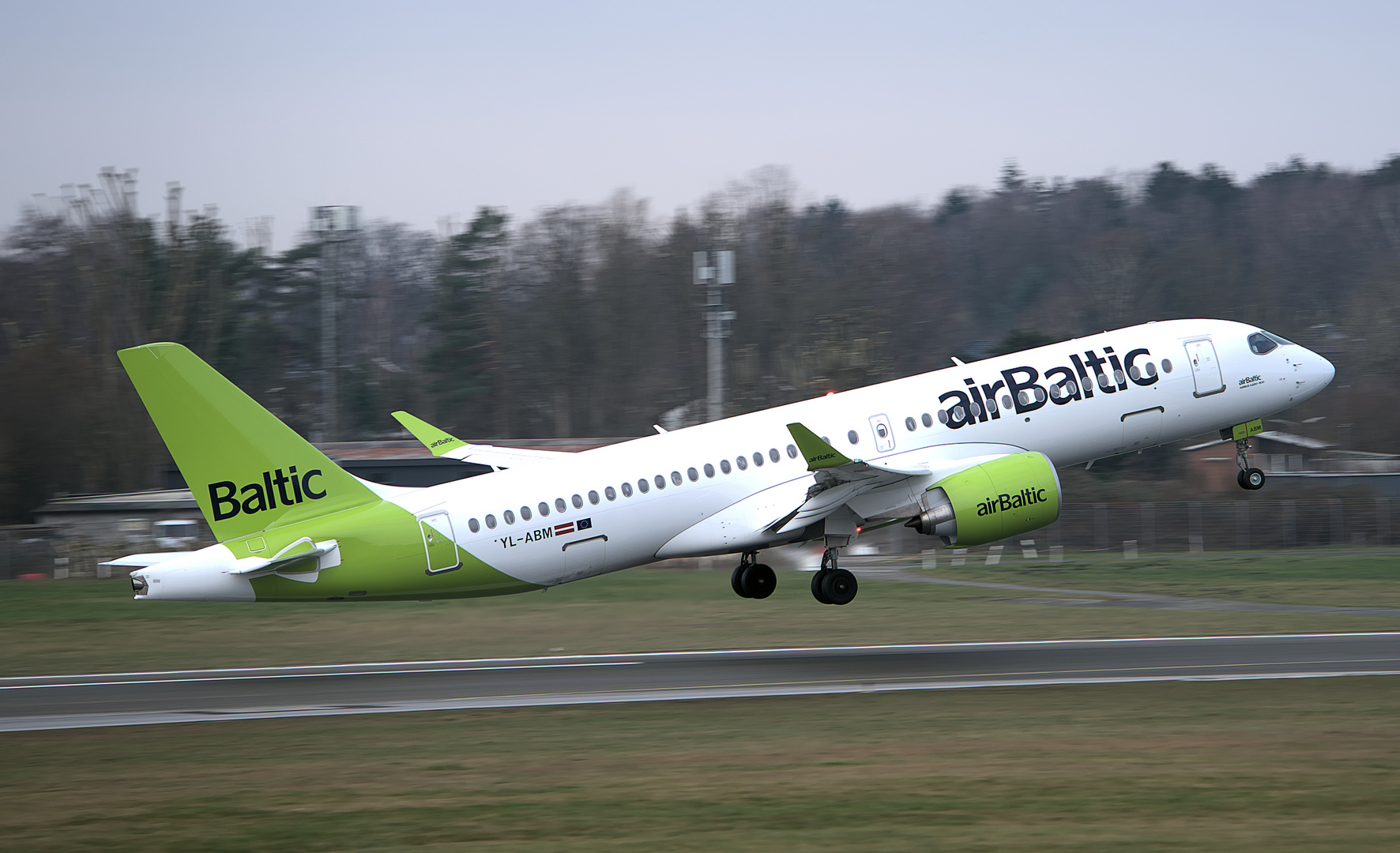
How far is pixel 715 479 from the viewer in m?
31.7

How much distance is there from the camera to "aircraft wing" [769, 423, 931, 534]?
96.9 feet

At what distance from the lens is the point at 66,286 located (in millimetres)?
100250

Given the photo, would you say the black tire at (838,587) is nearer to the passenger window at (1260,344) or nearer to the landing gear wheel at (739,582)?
the landing gear wheel at (739,582)

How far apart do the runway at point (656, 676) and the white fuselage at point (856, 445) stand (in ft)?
9.54

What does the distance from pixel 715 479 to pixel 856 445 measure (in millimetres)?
3455

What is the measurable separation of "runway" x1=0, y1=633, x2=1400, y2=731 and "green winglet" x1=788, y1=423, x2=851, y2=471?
15.3 ft

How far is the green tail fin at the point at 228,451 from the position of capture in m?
27.2

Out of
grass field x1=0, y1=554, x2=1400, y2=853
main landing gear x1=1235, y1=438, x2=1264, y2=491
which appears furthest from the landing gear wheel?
main landing gear x1=1235, y1=438, x2=1264, y2=491

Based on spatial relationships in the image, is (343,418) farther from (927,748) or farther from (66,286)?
(927,748)

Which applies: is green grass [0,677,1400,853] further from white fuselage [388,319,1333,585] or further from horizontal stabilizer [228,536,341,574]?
white fuselage [388,319,1333,585]

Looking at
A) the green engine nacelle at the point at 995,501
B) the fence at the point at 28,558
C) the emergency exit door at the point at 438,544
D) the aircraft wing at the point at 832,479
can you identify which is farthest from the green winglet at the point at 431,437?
the fence at the point at 28,558

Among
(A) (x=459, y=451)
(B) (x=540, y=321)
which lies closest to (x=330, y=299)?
(B) (x=540, y=321)

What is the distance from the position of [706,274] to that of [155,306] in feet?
173

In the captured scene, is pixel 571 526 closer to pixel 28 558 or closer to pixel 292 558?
pixel 292 558
